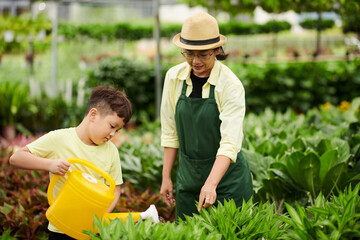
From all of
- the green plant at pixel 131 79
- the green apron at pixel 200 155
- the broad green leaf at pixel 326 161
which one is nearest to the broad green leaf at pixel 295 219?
the green apron at pixel 200 155

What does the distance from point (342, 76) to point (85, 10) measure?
11485 mm

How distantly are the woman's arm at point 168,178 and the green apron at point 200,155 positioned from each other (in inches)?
2.4

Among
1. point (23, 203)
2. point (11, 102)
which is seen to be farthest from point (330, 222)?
point (11, 102)

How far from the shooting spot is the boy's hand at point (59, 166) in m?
2.20

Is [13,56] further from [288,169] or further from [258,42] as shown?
[288,169]

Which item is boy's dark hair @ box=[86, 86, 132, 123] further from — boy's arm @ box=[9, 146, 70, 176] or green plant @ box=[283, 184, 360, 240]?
green plant @ box=[283, 184, 360, 240]

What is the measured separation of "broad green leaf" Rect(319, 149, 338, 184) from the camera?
3.57 metres

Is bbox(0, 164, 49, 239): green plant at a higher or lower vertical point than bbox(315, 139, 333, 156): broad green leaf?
lower

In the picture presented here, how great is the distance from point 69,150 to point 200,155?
750 millimetres

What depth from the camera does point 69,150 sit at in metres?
2.38

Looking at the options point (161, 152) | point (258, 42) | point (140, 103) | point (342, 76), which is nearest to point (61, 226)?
point (161, 152)

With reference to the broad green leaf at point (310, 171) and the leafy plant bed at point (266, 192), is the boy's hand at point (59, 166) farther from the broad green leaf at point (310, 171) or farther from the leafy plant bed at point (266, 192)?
the broad green leaf at point (310, 171)

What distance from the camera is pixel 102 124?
2.38 metres

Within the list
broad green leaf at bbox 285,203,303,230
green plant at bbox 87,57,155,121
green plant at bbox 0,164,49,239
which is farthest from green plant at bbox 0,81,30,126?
broad green leaf at bbox 285,203,303,230
